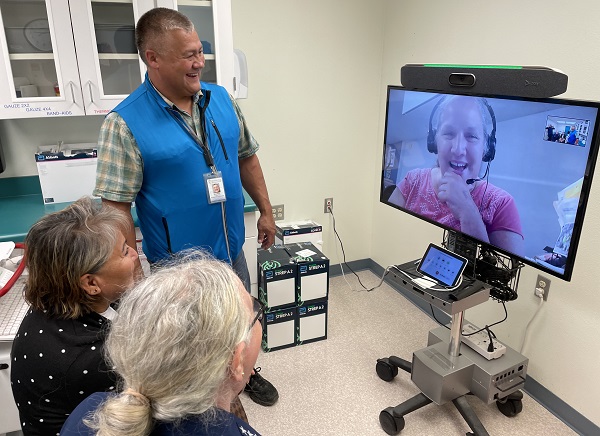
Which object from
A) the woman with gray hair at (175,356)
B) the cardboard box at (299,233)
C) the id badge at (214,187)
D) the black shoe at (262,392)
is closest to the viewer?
the woman with gray hair at (175,356)

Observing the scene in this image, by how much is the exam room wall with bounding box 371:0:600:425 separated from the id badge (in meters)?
1.47

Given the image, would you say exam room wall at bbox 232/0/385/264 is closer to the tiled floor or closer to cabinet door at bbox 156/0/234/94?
cabinet door at bbox 156/0/234/94

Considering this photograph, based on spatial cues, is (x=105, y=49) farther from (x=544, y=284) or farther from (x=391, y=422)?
(x=544, y=284)

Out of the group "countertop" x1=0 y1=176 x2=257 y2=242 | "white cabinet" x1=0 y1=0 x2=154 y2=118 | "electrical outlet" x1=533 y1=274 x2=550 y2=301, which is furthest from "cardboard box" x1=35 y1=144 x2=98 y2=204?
"electrical outlet" x1=533 y1=274 x2=550 y2=301

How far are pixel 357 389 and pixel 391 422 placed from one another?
32 cm

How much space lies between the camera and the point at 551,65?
6.36 feet

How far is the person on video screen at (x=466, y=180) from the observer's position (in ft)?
5.31

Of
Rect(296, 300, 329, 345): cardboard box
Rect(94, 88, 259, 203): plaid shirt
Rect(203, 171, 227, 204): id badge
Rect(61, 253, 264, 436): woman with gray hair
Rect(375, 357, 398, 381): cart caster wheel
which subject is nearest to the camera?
Rect(61, 253, 264, 436): woman with gray hair

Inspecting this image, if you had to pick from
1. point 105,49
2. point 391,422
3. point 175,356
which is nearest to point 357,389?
point 391,422

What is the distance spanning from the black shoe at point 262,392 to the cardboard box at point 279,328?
0.30 metres

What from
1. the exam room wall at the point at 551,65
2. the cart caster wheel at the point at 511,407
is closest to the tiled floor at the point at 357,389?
the cart caster wheel at the point at 511,407

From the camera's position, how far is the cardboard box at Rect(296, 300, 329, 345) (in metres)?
2.53

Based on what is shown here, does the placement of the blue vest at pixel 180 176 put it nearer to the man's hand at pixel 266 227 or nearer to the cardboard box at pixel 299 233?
the man's hand at pixel 266 227

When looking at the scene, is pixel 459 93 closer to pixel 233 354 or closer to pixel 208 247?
pixel 208 247
